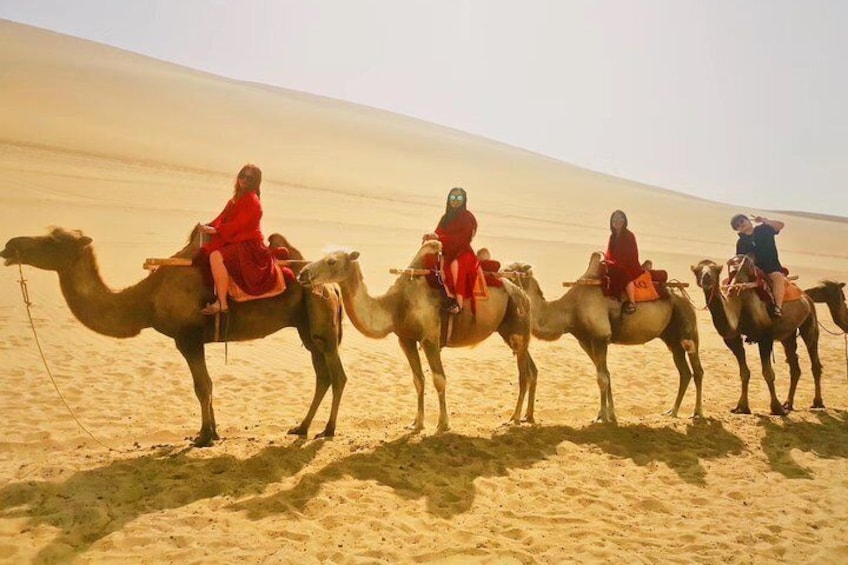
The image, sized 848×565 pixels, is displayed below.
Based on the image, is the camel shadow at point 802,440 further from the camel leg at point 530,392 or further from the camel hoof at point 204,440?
the camel hoof at point 204,440

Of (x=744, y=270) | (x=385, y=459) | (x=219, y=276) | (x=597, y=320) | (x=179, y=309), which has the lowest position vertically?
(x=385, y=459)

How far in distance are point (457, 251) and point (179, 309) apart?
136 inches

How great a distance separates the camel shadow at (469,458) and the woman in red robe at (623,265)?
6.22 ft

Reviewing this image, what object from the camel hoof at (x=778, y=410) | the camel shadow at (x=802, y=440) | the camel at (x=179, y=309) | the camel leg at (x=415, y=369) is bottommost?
the camel shadow at (x=802, y=440)

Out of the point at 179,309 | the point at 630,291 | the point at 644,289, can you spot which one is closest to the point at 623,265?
the point at 630,291

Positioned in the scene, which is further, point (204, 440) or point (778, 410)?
point (778, 410)

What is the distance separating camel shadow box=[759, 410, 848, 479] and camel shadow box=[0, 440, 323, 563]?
563cm

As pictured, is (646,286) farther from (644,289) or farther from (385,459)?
(385,459)

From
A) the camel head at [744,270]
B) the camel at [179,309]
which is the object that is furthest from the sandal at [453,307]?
the camel head at [744,270]

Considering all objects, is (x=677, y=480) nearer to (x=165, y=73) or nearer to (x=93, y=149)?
(x=93, y=149)

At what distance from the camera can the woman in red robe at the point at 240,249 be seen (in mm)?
7242

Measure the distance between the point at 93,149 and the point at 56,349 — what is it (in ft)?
108

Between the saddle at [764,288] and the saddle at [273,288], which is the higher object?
the saddle at [764,288]

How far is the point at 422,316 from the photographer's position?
8344 mm
